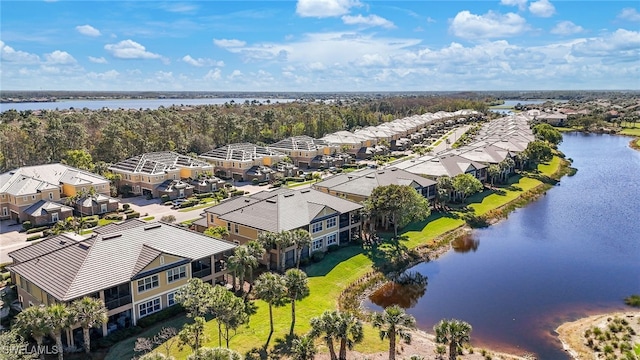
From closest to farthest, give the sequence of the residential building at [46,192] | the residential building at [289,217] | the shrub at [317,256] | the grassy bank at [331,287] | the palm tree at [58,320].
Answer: the palm tree at [58,320] → the grassy bank at [331,287] → the residential building at [289,217] → the shrub at [317,256] → the residential building at [46,192]

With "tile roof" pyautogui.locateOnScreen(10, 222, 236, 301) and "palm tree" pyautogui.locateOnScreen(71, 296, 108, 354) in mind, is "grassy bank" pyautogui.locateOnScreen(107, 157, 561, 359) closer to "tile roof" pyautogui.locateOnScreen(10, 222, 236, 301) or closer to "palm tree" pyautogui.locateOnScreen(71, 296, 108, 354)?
"palm tree" pyautogui.locateOnScreen(71, 296, 108, 354)

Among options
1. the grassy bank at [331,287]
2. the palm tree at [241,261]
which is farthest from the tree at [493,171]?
the palm tree at [241,261]

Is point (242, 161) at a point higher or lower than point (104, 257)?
higher

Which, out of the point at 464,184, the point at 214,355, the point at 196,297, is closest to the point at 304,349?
the point at 196,297

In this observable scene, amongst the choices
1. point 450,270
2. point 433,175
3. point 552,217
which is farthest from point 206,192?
point 552,217

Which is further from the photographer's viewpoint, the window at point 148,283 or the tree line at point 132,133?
the tree line at point 132,133

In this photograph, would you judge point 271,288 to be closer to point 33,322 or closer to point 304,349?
point 304,349

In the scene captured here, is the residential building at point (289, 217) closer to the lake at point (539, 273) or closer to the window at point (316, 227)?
the window at point (316, 227)
